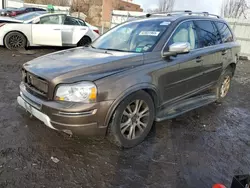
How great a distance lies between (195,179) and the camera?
274 cm

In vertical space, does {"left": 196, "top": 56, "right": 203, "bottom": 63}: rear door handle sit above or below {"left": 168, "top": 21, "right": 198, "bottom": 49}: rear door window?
below

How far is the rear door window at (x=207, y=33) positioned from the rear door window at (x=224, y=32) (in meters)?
0.19

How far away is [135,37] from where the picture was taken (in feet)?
12.5

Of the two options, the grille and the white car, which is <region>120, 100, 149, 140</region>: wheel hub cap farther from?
the white car

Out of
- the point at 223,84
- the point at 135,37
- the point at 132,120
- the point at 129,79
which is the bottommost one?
the point at 132,120

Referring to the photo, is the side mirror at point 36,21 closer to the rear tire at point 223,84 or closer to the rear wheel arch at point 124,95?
the rear tire at point 223,84

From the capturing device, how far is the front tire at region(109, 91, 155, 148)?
300cm

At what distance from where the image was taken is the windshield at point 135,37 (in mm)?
3584

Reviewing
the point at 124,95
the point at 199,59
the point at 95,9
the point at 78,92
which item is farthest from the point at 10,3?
the point at 124,95

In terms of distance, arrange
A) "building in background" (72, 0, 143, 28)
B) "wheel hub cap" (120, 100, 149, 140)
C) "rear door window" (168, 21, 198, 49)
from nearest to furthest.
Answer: "wheel hub cap" (120, 100, 149, 140), "rear door window" (168, 21, 198, 49), "building in background" (72, 0, 143, 28)

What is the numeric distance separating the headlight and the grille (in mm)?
241

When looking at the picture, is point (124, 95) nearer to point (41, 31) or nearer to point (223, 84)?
point (223, 84)

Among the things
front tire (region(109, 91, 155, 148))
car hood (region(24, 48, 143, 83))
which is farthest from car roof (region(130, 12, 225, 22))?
front tire (region(109, 91, 155, 148))

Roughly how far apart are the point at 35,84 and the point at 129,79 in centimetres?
122
